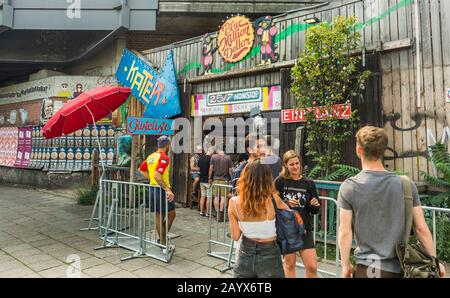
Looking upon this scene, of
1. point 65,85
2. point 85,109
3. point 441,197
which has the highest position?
point 65,85

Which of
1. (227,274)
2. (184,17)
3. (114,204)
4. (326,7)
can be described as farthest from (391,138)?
(184,17)

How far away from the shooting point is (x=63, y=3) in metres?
11.9

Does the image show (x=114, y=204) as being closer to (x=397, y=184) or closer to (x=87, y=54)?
(x=397, y=184)

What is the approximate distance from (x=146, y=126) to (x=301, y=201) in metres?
3.76

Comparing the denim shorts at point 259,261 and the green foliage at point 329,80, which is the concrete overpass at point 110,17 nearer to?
the green foliage at point 329,80

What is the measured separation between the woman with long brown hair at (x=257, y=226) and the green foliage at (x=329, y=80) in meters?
3.80

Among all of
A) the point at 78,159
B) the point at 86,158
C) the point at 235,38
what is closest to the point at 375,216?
the point at 235,38

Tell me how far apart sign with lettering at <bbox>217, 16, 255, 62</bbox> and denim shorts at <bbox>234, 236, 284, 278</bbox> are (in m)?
6.26

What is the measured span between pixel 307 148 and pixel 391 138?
1.57 m

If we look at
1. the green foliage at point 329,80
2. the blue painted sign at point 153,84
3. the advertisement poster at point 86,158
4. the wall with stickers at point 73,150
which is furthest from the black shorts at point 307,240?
the advertisement poster at point 86,158

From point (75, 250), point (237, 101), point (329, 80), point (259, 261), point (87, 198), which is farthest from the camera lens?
point (87, 198)

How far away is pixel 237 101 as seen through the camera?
8156 mm

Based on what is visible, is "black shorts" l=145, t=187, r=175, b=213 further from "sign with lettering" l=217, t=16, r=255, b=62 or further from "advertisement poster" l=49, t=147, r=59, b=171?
"advertisement poster" l=49, t=147, r=59, b=171

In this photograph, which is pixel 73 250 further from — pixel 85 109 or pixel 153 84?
pixel 153 84
